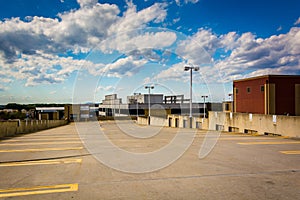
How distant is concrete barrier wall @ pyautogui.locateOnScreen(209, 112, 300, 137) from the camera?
17.5m

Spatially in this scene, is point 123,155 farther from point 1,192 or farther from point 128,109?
point 128,109

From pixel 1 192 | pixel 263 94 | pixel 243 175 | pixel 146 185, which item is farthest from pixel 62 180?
pixel 263 94

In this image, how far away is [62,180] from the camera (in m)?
5.41

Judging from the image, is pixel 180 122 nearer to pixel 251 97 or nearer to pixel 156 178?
pixel 251 97

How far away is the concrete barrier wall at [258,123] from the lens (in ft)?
57.3

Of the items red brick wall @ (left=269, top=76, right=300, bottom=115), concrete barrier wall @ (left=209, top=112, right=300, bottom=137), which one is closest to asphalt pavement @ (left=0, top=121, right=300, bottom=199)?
concrete barrier wall @ (left=209, top=112, right=300, bottom=137)

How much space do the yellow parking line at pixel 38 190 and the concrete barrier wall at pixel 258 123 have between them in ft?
54.5

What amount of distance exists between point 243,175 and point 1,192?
5133mm

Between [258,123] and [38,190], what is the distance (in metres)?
21.5

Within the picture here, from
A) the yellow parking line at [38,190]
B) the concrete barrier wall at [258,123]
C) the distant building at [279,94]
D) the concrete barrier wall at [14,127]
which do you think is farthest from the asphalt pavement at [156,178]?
the distant building at [279,94]

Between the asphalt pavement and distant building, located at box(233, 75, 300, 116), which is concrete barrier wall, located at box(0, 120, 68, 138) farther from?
distant building, located at box(233, 75, 300, 116)

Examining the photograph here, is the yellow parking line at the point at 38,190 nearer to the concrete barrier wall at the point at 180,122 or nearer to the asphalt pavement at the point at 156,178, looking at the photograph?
the asphalt pavement at the point at 156,178

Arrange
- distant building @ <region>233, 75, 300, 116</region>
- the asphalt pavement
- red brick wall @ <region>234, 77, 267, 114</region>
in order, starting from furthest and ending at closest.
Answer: red brick wall @ <region>234, 77, 267, 114</region>
distant building @ <region>233, 75, 300, 116</region>
the asphalt pavement

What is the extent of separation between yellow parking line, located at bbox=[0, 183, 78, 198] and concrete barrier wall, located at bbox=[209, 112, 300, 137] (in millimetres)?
16601
